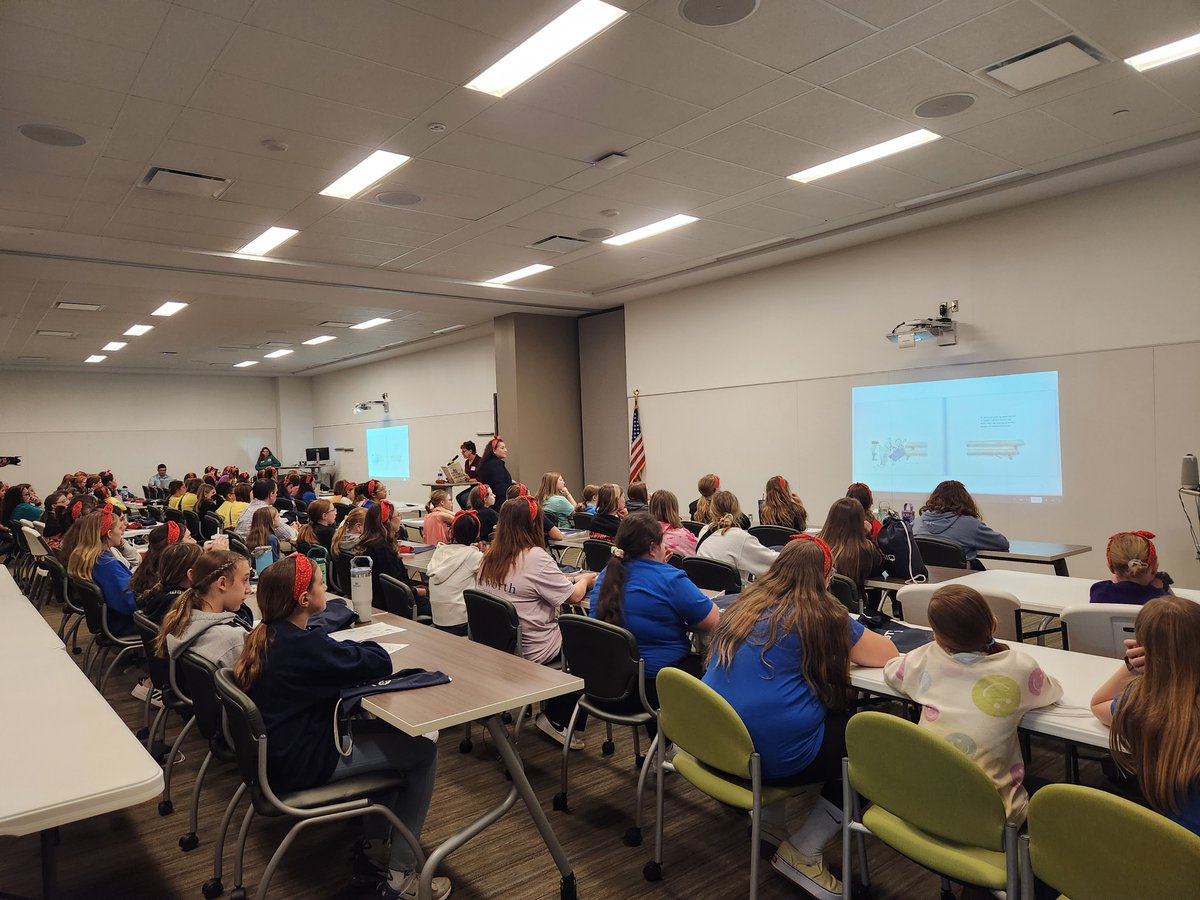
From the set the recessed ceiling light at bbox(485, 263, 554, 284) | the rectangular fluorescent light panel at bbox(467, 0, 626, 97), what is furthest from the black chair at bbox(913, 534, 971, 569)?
the recessed ceiling light at bbox(485, 263, 554, 284)

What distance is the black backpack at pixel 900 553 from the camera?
4332 millimetres

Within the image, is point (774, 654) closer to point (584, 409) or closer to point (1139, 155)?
point (1139, 155)

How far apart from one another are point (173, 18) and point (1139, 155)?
638 centimetres

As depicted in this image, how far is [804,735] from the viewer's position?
7.82 feet

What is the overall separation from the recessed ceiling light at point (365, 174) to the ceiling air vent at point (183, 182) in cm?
76

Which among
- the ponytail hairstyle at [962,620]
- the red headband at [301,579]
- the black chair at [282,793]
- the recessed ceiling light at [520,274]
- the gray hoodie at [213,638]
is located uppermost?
the recessed ceiling light at [520,274]

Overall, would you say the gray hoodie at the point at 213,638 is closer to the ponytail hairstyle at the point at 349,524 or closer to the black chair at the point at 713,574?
the ponytail hairstyle at the point at 349,524

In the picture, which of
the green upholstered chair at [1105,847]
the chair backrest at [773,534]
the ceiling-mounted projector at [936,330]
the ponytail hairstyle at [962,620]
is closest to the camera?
the green upholstered chair at [1105,847]

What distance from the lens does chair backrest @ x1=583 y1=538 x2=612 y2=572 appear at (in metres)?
5.31

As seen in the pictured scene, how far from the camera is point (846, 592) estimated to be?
3.74 meters

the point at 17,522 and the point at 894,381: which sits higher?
the point at 894,381

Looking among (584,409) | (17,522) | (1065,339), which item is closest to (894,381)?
(1065,339)

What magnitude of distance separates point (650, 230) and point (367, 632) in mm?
5328

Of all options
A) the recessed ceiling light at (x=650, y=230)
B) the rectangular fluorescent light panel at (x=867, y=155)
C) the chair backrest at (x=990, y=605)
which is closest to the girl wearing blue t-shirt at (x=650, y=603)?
the chair backrest at (x=990, y=605)
